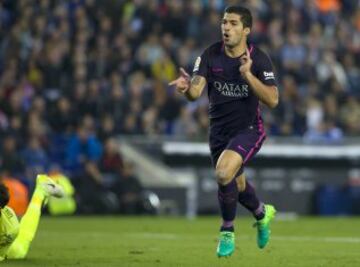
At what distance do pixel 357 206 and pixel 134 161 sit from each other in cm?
459

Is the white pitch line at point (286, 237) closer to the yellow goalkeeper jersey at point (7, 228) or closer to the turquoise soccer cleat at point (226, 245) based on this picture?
the turquoise soccer cleat at point (226, 245)

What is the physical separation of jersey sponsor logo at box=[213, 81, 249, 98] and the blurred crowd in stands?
10.2m

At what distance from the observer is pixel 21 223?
1099 cm

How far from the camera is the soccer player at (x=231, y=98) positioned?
10.8 m

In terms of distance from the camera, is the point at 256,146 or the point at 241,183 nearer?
the point at 256,146

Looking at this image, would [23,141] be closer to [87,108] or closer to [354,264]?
[87,108]

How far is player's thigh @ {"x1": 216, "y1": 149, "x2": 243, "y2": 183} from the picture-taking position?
10758 millimetres

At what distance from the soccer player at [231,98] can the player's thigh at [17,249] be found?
6.19ft

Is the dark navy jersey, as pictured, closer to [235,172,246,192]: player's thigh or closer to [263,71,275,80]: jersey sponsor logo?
[263,71,275,80]: jersey sponsor logo

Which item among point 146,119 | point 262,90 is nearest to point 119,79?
point 146,119

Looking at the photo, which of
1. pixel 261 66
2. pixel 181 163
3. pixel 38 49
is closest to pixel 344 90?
pixel 181 163

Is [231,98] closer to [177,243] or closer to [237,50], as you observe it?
[237,50]

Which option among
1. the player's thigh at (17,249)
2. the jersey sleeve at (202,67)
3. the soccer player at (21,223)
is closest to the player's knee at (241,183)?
the jersey sleeve at (202,67)

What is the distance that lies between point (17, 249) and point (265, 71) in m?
2.92
